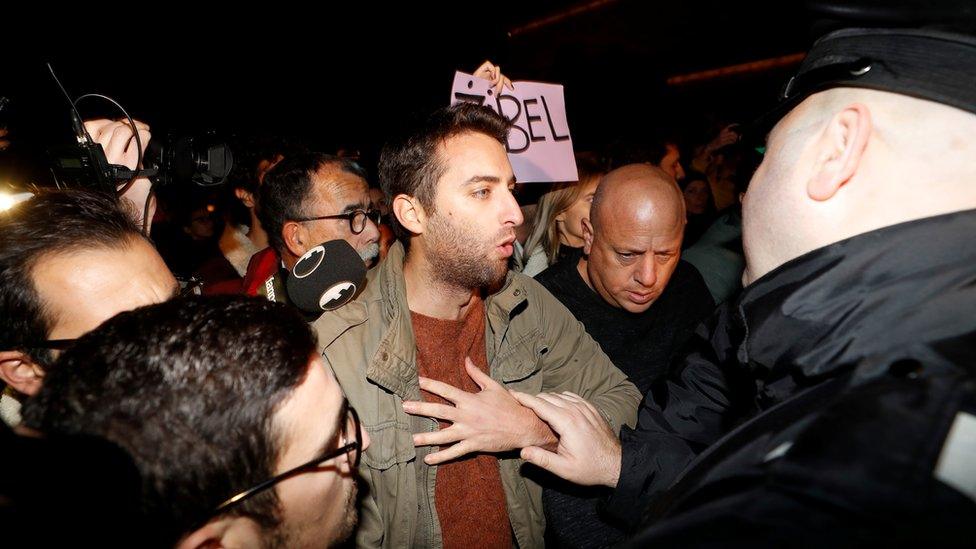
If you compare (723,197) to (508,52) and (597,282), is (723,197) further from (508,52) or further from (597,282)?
(508,52)

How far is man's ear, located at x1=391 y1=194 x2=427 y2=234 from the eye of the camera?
2.29 metres

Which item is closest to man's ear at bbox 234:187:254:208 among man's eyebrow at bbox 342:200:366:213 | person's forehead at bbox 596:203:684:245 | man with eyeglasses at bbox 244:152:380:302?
man with eyeglasses at bbox 244:152:380:302

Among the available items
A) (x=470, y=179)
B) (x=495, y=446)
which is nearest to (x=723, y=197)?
(x=470, y=179)

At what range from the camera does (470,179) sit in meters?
2.21

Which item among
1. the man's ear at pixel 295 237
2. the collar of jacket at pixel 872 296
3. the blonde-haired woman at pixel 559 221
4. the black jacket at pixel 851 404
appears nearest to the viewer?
the black jacket at pixel 851 404

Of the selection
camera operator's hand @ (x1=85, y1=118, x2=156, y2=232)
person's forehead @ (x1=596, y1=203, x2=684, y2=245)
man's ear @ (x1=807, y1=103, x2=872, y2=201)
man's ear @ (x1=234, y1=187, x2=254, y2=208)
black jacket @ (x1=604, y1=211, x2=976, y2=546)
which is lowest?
person's forehead @ (x1=596, y1=203, x2=684, y2=245)

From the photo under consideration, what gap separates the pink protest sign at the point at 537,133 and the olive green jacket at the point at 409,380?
0.90m

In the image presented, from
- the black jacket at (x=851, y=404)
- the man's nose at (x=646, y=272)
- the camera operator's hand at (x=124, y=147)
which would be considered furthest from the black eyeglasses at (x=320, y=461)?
the man's nose at (x=646, y=272)

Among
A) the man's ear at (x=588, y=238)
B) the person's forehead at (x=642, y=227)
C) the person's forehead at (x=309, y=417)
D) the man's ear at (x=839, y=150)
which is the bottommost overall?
the man's ear at (x=588, y=238)

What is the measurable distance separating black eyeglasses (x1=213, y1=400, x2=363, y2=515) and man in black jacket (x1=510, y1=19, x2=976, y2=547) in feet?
2.53

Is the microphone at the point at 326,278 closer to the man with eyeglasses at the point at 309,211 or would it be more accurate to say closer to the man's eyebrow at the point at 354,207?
the man with eyeglasses at the point at 309,211

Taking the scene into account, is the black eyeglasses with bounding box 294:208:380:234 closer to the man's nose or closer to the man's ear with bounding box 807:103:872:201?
the man's nose

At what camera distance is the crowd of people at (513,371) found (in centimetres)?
65

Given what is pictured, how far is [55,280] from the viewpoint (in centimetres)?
147
